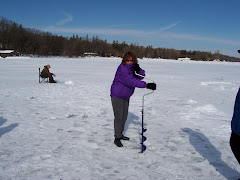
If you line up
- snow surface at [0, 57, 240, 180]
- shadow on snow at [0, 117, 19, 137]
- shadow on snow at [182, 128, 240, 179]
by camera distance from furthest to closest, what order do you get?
shadow on snow at [0, 117, 19, 137], shadow on snow at [182, 128, 240, 179], snow surface at [0, 57, 240, 180]

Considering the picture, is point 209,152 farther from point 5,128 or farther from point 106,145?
point 5,128

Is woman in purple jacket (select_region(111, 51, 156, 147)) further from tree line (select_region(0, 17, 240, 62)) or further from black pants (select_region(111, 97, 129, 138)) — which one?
tree line (select_region(0, 17, 240, 62))

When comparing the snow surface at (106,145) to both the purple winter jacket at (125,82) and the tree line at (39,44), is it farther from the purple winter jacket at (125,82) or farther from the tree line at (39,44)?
the tree line at (39,44)

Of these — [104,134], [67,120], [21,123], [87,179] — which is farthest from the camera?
[67,120]

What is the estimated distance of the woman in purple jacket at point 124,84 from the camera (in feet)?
11.9

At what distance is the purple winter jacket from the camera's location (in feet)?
11.8

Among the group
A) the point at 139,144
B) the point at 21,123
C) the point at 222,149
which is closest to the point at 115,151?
the point at 139,144

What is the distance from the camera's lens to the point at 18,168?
10.3 feet

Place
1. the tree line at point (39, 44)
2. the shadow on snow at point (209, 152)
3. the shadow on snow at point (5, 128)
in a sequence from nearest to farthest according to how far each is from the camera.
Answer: the shadow on snow at point (209, 152)
the shadow on snow at point (5, 128)
the tree line at point (39, 44)

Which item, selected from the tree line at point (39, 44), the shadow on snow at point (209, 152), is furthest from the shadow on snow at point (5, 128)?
the tree line at point (39, 44)

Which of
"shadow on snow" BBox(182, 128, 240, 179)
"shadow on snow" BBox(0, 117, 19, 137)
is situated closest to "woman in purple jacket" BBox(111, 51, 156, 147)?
"shadow on snow" BBox(182, 128, 240, 179)

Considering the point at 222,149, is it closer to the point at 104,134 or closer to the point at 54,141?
the point at 104,134

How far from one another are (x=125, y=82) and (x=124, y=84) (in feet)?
0.52

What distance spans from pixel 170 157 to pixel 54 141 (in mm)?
2248
